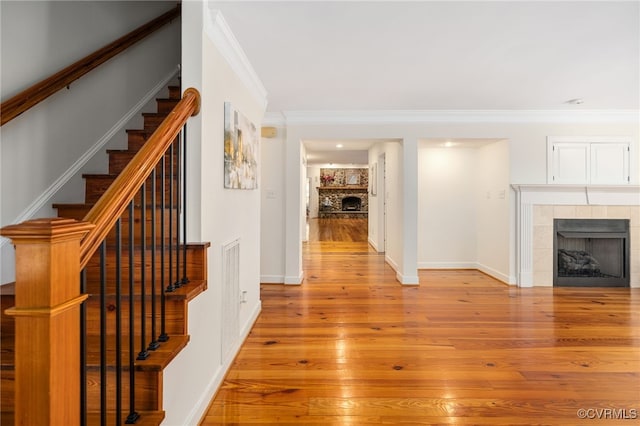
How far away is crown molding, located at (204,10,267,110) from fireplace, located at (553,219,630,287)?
4.09m

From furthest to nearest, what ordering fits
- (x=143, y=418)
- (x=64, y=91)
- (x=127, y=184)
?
(x=64, y=91), (x=143, y=418), (x=127, y=184)

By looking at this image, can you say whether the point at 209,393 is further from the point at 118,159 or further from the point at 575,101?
the point at 575,101

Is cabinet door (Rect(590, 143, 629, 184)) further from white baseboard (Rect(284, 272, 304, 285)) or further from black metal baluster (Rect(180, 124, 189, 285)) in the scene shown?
black metal baluster (Rect(180, 124, 189, 285))

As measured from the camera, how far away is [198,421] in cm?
173

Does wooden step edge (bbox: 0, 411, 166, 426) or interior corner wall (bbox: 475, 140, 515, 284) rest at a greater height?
interior corner wall (bbox: 475, 140, 515, 284)

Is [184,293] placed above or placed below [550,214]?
below

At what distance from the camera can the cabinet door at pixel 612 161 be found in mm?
4352

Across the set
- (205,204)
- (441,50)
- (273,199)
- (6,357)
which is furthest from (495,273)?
(6,357)

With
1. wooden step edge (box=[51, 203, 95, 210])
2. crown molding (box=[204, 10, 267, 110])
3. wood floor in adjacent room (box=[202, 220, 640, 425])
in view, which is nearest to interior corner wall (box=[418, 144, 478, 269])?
wood floor in adjacent room (box=[202, 220, 640, 425])

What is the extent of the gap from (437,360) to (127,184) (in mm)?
2249

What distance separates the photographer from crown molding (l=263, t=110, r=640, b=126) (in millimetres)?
4270

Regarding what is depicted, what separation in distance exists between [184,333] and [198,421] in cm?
55

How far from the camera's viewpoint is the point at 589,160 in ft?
14.3

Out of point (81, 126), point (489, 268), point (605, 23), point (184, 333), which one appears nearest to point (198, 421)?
point (184, 333)
